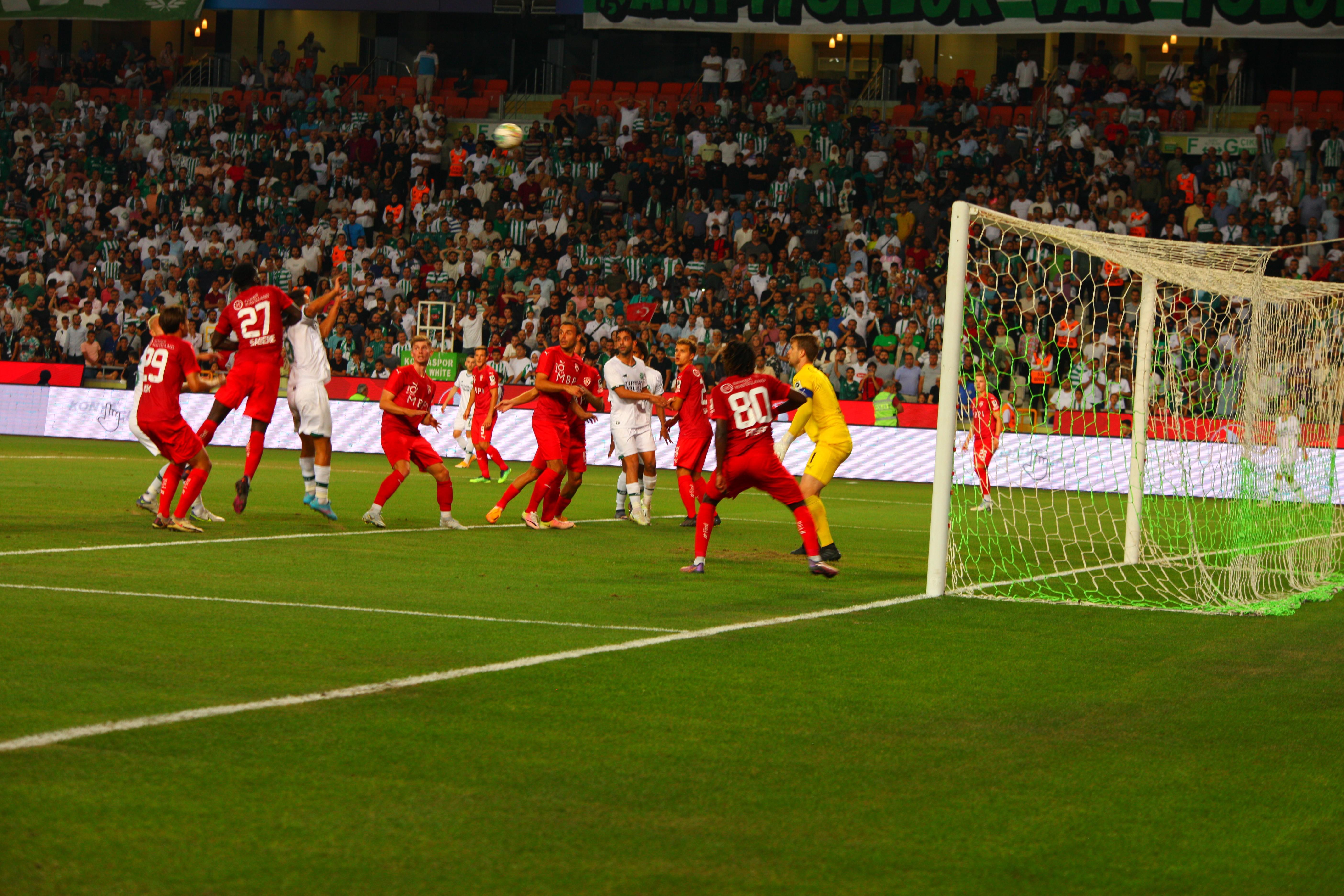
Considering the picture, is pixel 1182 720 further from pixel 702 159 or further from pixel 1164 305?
pixel 702 159

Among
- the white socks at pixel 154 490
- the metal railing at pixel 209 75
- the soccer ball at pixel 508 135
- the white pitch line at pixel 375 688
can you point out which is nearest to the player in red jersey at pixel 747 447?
the white pitch line at pixel 375 688

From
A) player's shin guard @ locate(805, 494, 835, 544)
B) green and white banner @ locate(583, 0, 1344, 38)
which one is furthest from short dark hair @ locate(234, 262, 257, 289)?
green and white banner @ locate(583, 0, 1344, 38)

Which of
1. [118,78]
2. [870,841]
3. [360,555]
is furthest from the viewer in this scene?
[118,78]

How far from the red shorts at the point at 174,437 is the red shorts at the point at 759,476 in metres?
4.38

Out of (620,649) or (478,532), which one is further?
(478,532)

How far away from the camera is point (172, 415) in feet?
38.9

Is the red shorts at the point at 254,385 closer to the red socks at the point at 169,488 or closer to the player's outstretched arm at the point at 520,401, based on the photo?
the red socks at the point at 169,488

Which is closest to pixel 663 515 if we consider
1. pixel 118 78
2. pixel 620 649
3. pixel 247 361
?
pixel 247 361

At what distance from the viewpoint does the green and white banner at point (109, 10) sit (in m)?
36.0

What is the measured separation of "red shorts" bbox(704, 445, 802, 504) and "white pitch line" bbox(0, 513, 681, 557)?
362cm

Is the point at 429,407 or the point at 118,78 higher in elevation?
the point at 118,78

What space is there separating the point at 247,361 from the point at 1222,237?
20977 millimetres

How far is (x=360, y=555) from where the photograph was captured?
36.6ft

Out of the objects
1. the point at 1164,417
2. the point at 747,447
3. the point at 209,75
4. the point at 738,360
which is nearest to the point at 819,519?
the point at 747,447
